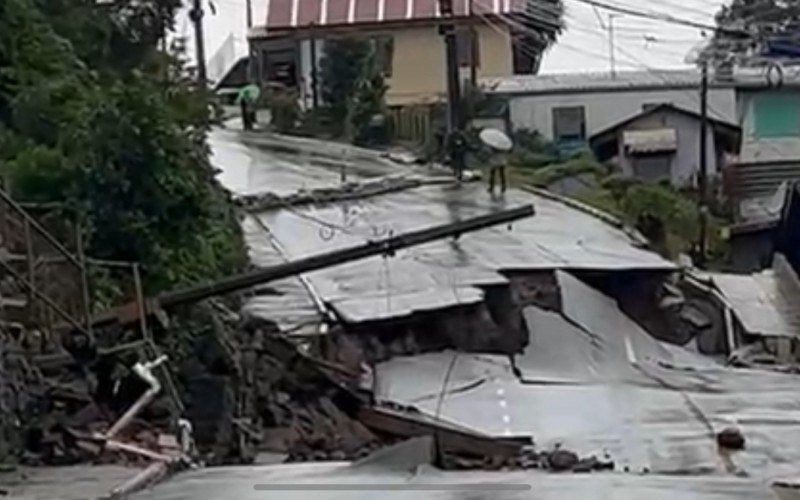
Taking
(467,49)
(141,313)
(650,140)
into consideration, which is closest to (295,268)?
Answer: (141,313)

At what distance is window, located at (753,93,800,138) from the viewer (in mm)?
36781

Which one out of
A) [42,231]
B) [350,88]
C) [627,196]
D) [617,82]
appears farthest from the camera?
[617,82]

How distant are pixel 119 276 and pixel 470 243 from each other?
16.1 ft

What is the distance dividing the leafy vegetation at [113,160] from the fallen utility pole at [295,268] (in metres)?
0.74

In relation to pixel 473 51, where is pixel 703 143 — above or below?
below

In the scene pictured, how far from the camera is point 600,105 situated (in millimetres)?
36344

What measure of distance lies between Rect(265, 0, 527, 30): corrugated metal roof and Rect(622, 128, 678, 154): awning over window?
16.3 ft

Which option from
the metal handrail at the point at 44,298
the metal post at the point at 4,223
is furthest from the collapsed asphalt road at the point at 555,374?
the metal post at the point at 4,223

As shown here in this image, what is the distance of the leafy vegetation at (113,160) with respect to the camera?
15.1 metres

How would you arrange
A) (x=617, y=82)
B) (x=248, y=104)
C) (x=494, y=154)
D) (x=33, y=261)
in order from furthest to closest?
(x=617, y=82) < (x=248, y=104) < (x=494, y=154) < (x=33, y=261)

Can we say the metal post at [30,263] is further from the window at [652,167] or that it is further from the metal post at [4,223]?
the window at [652,167]

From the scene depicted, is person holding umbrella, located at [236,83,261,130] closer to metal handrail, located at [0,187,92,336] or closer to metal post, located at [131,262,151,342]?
metal post, located at [131,262,151,342]

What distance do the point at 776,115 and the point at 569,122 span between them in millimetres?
4664

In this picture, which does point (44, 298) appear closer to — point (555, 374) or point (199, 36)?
point (555, 374)
